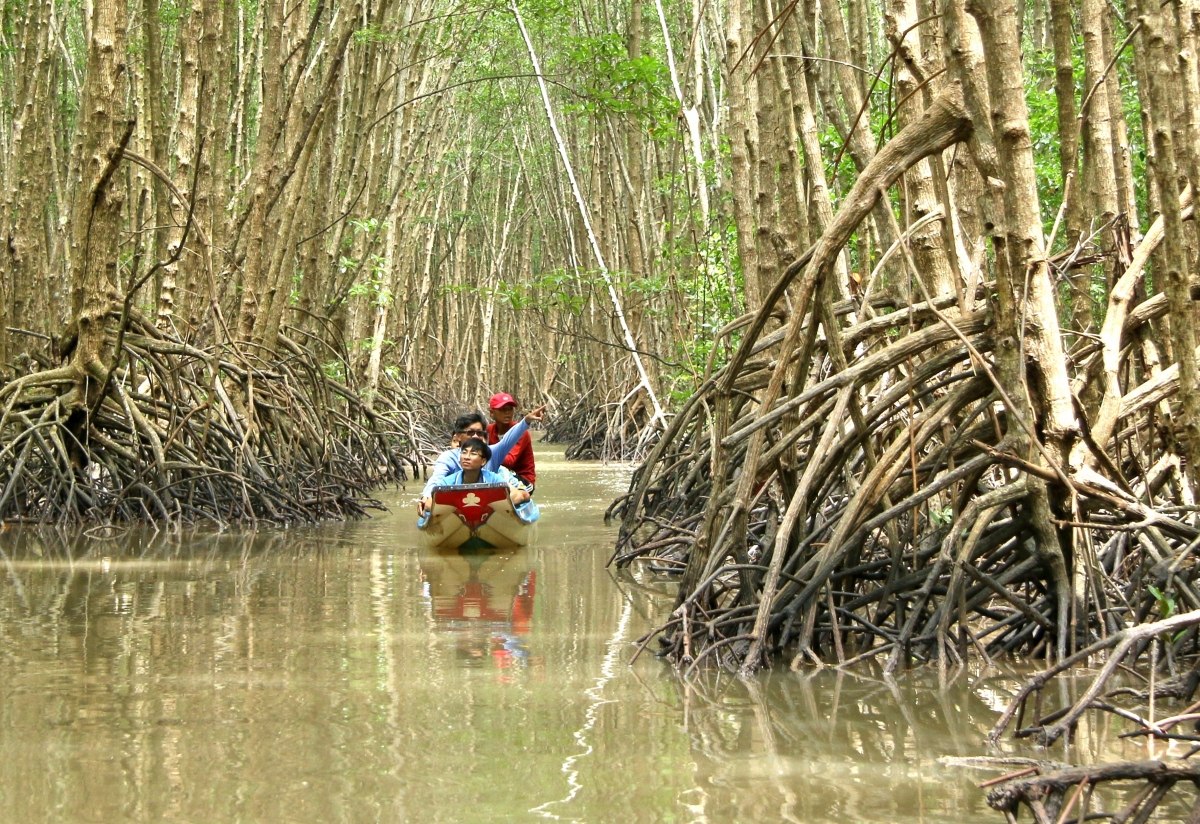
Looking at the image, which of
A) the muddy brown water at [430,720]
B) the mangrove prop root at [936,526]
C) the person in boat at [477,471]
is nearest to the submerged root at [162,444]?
the person in boat at [477,471]

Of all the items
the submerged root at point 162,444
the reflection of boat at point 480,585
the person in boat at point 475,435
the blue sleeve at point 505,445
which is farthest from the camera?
the blue sleeve at point 505,445

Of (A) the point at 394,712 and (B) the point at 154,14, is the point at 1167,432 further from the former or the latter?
(B) the point at 154,14

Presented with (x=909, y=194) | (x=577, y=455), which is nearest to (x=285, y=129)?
(x=909, y=194)

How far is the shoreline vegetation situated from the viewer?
13.8ft

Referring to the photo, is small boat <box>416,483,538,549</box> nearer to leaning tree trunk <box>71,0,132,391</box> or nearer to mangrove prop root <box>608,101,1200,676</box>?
leaning tree trunk <box>71,0,132,391</box>

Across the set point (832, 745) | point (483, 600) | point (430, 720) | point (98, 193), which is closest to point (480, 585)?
point (483, 600)

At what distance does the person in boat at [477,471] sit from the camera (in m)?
9.08

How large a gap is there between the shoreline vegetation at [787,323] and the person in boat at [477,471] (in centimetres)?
77

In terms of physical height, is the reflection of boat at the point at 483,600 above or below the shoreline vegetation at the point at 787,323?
below

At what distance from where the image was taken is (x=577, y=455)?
62.5ft

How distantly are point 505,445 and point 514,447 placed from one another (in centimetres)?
10

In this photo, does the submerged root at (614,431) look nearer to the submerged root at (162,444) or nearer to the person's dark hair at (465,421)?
the person's dark hair at (465,421)

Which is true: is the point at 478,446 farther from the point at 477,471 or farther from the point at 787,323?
the point at 787,323

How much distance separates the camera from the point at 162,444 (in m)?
9.19
